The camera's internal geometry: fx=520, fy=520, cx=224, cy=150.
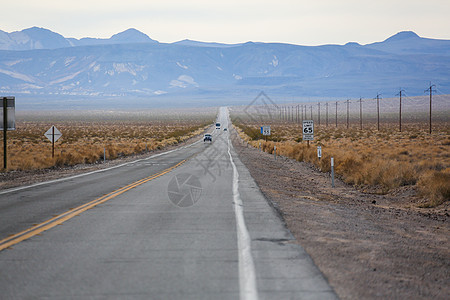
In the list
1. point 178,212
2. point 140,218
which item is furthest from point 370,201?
point 140,218

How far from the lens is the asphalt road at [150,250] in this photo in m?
6.23

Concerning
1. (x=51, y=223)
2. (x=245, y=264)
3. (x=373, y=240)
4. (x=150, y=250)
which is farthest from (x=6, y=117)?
(x=245, y=264)

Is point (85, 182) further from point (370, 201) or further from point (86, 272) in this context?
point (86, 272)

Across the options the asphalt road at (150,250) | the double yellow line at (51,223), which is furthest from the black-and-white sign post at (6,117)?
the double yellow line at (51,223)

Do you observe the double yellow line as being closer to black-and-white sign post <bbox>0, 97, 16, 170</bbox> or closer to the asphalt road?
the asphalt road

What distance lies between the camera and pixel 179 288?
20.4 feet

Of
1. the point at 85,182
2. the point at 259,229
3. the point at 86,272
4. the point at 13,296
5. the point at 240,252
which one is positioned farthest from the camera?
the point at 85,182

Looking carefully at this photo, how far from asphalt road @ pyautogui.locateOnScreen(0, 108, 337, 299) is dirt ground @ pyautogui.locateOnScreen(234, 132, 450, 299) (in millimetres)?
397

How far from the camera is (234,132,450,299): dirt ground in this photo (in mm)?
6512

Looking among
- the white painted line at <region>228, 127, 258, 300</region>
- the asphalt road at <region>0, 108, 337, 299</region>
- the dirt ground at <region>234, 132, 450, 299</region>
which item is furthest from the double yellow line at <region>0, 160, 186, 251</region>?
the dirt ground at <region>234, 132, 450, 299</region>

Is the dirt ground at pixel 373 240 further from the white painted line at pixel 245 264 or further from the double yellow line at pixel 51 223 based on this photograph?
the double yellow line at pixel 51 223

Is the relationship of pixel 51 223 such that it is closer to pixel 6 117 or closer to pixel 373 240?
pixel 373 240

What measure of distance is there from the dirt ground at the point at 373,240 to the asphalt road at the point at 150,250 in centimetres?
40

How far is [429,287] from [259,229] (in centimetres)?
395
